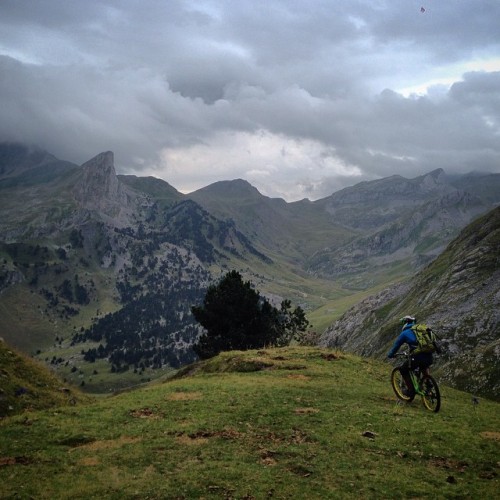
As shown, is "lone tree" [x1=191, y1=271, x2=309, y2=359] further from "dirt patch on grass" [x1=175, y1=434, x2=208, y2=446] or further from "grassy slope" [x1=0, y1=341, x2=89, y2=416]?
"dirt patch on grass" [x1=175, y1=434, x2=208, y2=446]

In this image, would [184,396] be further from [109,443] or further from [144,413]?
[109,443]

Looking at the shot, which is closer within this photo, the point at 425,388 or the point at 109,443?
the point at 109,443

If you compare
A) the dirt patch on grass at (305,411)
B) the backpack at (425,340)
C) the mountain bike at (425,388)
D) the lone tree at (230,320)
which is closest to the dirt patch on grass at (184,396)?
the dirt patch on grass at (305,411)

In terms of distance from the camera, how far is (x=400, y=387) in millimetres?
26125

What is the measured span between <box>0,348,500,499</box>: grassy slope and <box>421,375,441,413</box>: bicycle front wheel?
0.58 metres

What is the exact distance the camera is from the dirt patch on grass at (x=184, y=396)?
2745cm

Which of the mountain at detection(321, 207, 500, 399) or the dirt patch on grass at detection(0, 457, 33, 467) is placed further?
the mountain at detection(321, 207, 500, 399)

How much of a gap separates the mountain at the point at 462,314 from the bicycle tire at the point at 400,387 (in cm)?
3341

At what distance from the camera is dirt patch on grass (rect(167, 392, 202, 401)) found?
90.1 ft

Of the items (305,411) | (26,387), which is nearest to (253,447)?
(305,411)

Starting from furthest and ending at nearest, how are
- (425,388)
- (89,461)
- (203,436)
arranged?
(425,388), (203,436), (89,461)

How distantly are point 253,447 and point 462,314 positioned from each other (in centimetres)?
7663

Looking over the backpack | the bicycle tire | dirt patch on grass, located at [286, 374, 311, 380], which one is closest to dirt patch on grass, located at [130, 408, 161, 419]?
dirt patch on grass, located at [286, 374, 311, 380]

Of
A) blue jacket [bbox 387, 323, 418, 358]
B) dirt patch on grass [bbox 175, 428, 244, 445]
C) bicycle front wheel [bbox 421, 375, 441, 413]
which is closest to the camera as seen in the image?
dirt patch on grass [bbox 175, 428, 244, 445]
